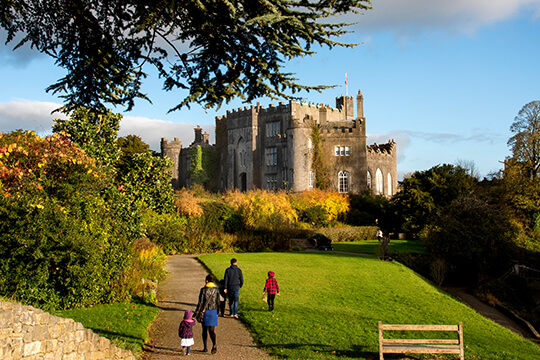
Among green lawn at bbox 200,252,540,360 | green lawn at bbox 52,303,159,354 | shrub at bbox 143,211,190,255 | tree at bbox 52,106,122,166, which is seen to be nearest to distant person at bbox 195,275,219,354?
green lawn at bbox 200,252,540,360

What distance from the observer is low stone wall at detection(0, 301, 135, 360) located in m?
6.63

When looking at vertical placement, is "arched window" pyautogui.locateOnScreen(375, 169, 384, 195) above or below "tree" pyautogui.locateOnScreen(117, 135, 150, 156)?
below

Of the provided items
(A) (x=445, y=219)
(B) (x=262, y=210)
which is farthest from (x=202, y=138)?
(A) (x=445, y=219)

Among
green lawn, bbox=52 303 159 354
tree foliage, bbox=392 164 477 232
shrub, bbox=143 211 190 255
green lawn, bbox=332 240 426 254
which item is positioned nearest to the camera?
green lawn, bbox=52 303 159 354

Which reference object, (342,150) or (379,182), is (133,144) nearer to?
(342,150)

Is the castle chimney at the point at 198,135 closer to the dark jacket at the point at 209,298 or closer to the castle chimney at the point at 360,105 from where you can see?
the castle chimney at the point at 360,105

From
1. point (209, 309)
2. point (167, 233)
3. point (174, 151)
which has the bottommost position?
point (209, 309)

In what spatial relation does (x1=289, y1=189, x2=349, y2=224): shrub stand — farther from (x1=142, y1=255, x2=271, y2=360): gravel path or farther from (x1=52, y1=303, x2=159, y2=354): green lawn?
(x1=52, y1=303, x2=159, y2=354): green lawn

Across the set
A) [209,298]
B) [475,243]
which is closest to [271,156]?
[475,243]

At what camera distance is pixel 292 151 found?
1982 inches

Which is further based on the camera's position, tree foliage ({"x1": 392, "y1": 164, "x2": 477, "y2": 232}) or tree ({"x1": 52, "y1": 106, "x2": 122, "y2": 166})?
tree foliage ({"x1": 392, "y1": 164, "x2": 477, "y2": 232})

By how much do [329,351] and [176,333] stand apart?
3577 mm

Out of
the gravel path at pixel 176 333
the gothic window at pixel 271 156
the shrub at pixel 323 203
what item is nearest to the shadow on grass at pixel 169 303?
the gravel path at pixel 176 333

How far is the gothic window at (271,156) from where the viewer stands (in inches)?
2159
